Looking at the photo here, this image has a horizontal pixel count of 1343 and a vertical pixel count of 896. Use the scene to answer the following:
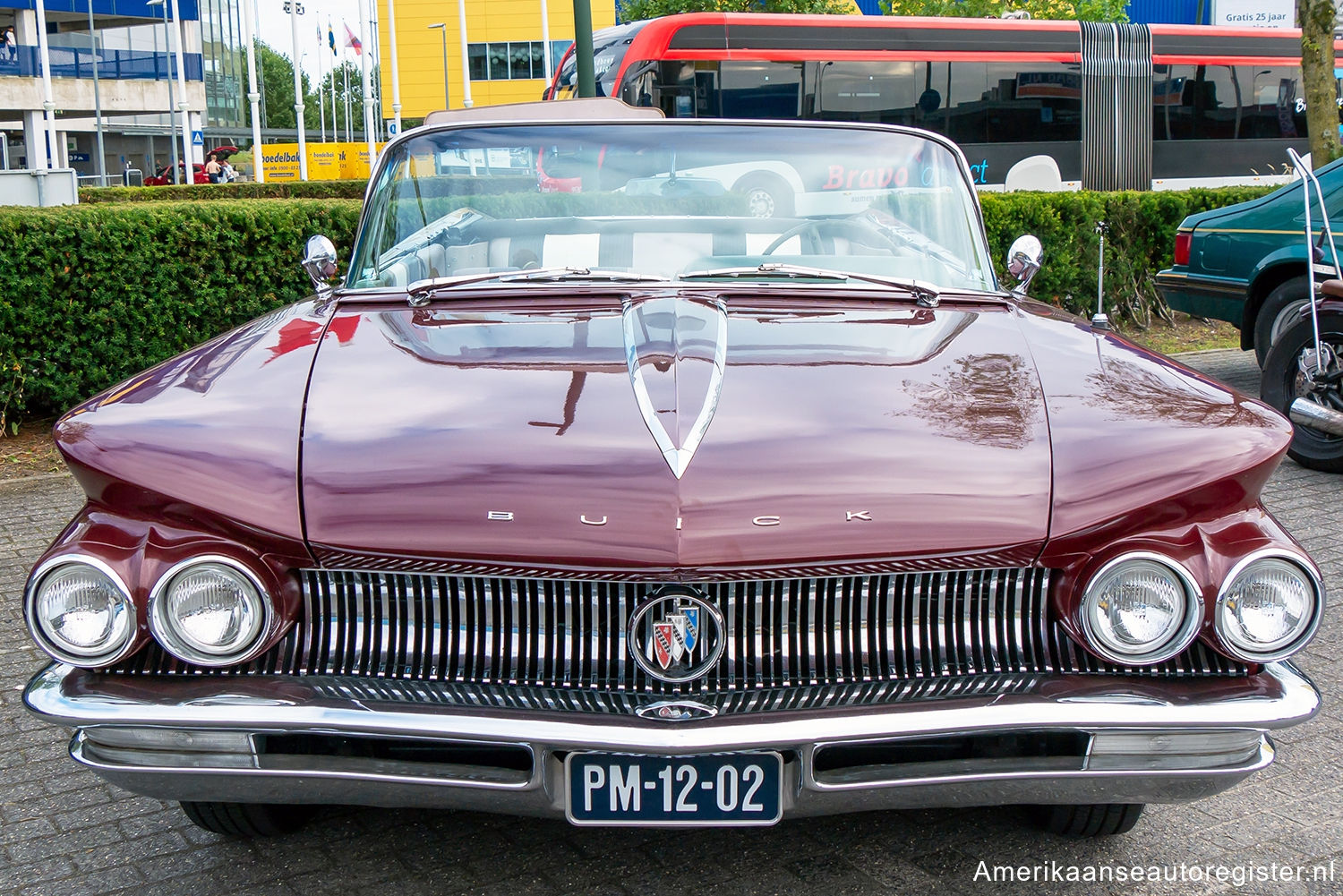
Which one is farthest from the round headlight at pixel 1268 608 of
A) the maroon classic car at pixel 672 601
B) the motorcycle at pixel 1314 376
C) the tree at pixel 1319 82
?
the tree at pixel 1319 82

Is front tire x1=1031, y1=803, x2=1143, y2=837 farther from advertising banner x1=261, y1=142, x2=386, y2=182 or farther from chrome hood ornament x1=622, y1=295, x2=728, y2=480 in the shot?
advertising banner x1=261, y1=142, x2=386, y2=182

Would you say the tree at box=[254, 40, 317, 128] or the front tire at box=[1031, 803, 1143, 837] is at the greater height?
the tree at box=[254, 40, 317, 128]

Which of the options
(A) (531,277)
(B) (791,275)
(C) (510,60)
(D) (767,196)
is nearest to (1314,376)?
(D) (767,196)

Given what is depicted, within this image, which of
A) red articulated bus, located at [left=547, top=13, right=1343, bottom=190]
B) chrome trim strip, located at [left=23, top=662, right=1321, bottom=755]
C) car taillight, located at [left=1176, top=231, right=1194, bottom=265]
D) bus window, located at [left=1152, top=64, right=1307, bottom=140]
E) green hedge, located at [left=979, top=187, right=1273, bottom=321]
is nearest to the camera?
chrome trim strip, located at [left=23, top=662, right=1321, bottom=755]

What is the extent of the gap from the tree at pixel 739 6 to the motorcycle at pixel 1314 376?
1725cm

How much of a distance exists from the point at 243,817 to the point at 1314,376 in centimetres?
564

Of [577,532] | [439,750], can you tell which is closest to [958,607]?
[577,532]

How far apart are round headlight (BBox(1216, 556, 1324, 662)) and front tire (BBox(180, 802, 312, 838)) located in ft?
6.51

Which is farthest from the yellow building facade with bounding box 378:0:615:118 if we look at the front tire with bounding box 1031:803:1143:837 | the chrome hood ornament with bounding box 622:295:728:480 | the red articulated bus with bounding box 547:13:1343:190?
the front tire with bounding box 1031:803:1143:837

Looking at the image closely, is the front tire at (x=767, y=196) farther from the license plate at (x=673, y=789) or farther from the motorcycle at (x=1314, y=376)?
the motorcycle at (x=1314, y=376)

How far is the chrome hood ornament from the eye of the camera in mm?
2281

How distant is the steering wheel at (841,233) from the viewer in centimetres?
349

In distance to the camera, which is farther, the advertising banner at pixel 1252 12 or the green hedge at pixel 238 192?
the advertising banner at pixel 1252 12

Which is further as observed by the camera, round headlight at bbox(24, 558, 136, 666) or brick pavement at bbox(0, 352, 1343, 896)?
brick pavement at bbox(0, 352, 1343, 896)
